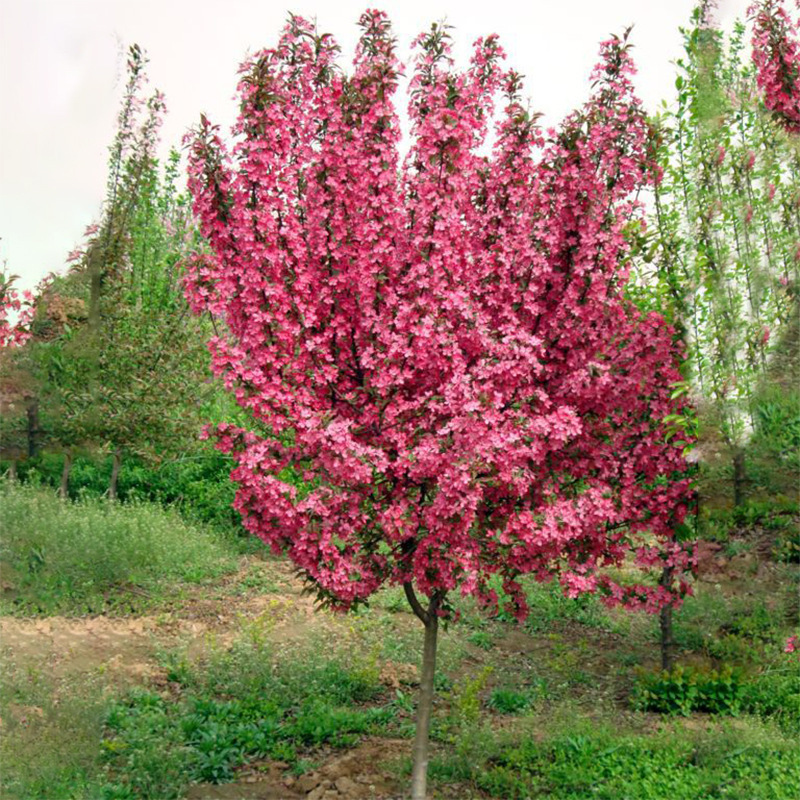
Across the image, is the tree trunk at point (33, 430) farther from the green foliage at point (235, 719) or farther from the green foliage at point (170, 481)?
the green foliage at point (235, 719)

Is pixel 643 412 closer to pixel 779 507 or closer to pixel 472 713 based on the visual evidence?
pixel 472 713

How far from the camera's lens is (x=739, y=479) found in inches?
367

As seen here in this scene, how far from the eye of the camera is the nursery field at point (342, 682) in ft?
20.8

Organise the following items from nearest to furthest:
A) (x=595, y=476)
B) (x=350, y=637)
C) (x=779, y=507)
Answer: (x=595, y=476)
(x=350, y=637)
(x=779, y=507)

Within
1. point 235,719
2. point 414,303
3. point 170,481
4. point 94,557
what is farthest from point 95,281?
point 414,303

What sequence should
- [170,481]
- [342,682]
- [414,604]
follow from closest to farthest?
[414,604] → [342,682] → [170,481]

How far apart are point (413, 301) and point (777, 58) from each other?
426 centimetres

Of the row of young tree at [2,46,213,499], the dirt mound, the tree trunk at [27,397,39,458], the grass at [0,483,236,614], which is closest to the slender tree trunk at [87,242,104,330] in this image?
the row of young tree at [2,46,213,499]

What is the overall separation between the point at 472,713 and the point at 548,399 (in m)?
2.84

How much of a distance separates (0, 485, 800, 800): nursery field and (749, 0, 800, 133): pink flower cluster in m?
3.94

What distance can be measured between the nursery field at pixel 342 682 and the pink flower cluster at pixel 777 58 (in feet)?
12.9

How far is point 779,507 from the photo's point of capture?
10.9m

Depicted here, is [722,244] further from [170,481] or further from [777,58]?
[170,481]

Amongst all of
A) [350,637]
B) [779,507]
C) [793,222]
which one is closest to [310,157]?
[793,222]
